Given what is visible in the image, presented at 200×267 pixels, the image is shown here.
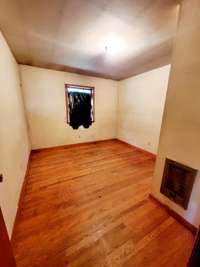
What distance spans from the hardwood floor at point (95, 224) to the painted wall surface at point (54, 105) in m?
1.48

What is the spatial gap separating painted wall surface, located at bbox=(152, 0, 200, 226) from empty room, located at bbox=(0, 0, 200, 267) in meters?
0.01

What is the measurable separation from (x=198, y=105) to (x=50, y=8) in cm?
192

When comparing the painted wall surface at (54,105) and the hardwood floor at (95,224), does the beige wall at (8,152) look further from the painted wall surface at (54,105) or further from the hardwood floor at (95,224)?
the painted wall surface at (54,105)

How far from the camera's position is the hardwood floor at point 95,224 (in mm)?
1107

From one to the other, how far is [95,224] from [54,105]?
128 inches

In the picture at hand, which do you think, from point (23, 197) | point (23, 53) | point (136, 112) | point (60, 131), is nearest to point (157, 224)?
point (23, 197)

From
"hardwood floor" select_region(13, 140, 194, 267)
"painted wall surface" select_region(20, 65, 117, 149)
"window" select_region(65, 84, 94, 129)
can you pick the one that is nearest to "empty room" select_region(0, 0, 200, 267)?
"hardwood floor" select_region(13, 140, 194, 267)

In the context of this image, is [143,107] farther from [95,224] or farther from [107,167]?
A: [95,224]

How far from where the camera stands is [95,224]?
143cm

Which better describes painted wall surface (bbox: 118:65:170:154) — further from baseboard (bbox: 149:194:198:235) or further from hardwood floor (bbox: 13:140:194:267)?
baseboard (bbox: 149:194:198:235)

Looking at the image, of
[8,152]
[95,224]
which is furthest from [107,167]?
[8,152]

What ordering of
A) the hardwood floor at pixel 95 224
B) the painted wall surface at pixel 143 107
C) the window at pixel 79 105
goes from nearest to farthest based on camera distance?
the hardwood floor at pixel 95 224, the painted wall surface at pixel 143 107, the window at pixel 79 105

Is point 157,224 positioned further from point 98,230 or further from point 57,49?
point 57,49

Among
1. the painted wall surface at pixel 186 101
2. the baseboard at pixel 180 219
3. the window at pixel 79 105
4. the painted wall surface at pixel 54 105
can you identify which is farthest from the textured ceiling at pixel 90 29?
the baseboard at pixel 180 219
